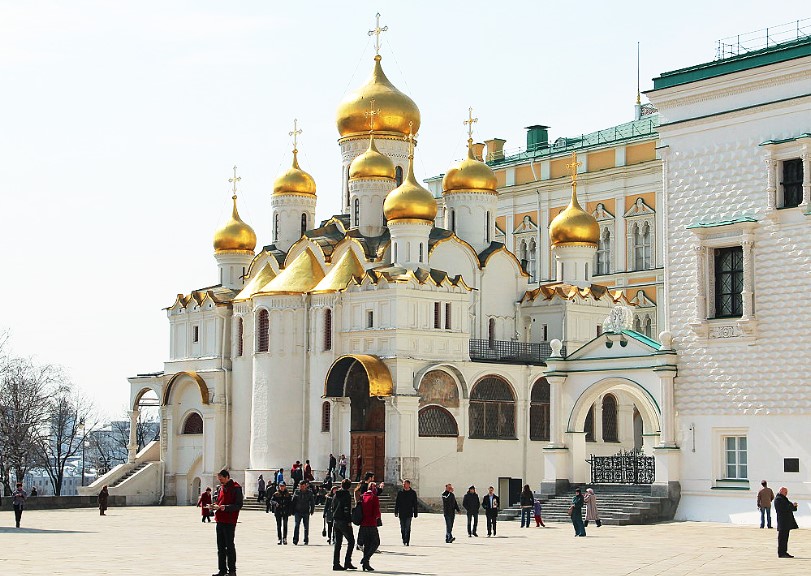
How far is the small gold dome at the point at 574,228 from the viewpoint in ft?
152

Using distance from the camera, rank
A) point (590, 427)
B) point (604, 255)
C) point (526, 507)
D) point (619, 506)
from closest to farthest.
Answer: point (526, 507)
point (619, 506)
point (590, 427)
point (604, 255)

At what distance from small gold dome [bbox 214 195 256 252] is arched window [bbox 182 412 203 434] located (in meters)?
6.08

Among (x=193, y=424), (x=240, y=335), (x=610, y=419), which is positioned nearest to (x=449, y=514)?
(x=610, y=419)

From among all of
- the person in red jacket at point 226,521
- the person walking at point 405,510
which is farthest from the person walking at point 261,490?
the person in red jacket at point 226,521

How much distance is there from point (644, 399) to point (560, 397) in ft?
7.85

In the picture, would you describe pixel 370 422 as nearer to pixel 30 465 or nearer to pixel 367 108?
pixel 367 108

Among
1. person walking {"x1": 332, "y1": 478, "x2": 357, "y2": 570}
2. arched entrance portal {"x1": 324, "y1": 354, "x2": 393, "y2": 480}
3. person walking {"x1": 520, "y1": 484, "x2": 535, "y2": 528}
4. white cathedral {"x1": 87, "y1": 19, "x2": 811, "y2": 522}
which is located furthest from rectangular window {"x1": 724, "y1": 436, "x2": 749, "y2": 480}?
person walking {"x1": 332, "y1": 478, "x2": 357, "y2": 570}

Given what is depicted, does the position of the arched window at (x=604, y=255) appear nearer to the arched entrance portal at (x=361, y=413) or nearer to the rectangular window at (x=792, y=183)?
the arched entrance portal at (x=361, y=413)

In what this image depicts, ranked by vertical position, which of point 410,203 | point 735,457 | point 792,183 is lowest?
point 735,457

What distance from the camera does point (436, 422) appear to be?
137 feet

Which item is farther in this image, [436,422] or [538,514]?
[436,422]

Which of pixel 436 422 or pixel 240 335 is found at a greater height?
pixel 240 335

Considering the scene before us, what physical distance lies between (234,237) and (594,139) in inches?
625

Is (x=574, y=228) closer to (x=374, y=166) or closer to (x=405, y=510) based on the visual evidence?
(x=374, y=166)
